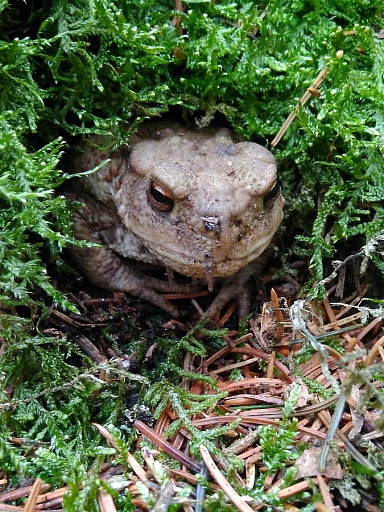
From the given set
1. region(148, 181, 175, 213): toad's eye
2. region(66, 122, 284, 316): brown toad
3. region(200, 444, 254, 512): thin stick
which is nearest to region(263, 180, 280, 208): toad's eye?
region(66, 122, 284, 316): brown toad

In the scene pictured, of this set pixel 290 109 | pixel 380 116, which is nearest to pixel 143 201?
pixel 290 109

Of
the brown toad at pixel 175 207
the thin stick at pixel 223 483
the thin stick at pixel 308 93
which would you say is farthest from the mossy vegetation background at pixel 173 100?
the thin stick at pixel 223 483

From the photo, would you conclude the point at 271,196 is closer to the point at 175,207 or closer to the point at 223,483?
the point at 175,207

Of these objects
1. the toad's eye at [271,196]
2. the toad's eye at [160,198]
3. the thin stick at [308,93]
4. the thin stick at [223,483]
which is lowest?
the thin stick at [223,483]

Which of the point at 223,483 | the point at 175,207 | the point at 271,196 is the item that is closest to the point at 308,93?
the point at 271,196

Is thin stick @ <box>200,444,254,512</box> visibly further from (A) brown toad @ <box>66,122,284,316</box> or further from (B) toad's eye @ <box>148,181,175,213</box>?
(B) toad's eye @ <box>148,181,175,213</box>

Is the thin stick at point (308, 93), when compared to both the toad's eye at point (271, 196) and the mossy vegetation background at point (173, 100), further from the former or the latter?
the toad's eye at point (271, 196)
